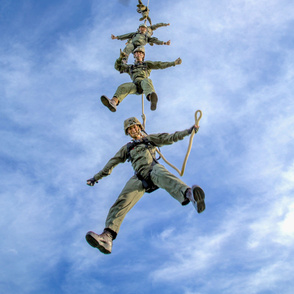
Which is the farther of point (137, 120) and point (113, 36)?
point (113, 36)

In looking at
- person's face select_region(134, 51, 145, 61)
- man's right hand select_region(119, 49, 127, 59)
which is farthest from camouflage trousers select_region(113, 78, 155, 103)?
person's face select_region(134, 51, 145, 61)

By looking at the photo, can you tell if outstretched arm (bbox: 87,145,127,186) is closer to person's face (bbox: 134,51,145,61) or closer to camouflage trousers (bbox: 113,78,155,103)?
camouflage trousers (bbox: 113,78,155,103)

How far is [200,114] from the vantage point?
5.91m

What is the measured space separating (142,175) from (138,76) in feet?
12.6

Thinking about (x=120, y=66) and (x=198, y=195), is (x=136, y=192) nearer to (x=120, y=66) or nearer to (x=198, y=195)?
(x=198, y=195)

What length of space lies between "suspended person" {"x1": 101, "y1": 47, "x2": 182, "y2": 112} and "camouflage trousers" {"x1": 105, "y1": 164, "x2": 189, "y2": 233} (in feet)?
8.17

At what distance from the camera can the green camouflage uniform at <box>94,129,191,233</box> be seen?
577 centimetres

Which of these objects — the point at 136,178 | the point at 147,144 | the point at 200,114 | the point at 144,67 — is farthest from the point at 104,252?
the point at 144,67

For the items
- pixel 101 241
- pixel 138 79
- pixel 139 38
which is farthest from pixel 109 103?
pixel 139 38

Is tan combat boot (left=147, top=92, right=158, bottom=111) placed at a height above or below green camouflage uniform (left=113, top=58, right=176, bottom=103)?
below

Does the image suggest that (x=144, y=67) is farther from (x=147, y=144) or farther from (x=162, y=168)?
(x=162, y=168)

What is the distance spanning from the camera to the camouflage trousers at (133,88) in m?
8.79

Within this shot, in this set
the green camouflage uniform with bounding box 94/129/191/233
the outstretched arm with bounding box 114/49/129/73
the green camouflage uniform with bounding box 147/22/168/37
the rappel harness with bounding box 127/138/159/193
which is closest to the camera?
the green camouflage uniform with bounding box 94/129/191/233

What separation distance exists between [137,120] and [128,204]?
178cm
